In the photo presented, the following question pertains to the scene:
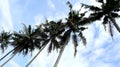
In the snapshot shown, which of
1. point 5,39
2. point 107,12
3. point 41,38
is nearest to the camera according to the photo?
point 107,12

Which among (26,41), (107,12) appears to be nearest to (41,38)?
(26,41)

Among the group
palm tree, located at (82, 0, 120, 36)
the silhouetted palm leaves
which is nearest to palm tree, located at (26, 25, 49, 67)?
the silhouetted palm leaves

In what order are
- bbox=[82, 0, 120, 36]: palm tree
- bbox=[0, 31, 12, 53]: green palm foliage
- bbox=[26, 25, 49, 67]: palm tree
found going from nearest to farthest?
bbox=[82, 0, 120, 36]: palm tree
bbox=[26, 25, 49, 67]: palm tree
bbox=[0, 31, 12, 53]: green palm foliage

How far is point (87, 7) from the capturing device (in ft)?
158

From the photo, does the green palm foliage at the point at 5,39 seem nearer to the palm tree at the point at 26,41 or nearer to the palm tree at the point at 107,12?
the palm tree at the point at 26,41

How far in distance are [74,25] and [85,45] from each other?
4082 mm

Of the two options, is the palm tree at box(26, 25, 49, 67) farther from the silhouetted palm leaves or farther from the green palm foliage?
the green palm foliage

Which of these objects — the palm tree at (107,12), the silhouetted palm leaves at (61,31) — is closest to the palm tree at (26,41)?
the silhouetted palm leaves at (61,31)

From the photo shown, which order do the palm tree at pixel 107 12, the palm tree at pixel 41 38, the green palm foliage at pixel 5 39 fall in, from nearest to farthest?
the palm tree at pixel 107 12, the palm tree at pixel 41 38, the green palm foliage at pixel 5 39

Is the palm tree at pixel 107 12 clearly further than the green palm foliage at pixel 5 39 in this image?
No

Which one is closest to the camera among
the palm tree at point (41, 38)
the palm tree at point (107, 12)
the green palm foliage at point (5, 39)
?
the palm tree at point (107, 12)

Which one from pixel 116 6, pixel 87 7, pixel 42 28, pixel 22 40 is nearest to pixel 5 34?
pixel 22 40

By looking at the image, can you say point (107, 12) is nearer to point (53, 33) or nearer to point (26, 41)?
point (53, 33)

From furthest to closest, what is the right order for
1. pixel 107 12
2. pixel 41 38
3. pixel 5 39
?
pixel 5 39, pixel 41 38, pixel 107 12
